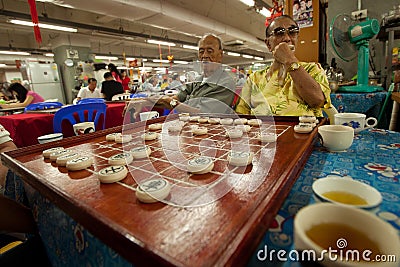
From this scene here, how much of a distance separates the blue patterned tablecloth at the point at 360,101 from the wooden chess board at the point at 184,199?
181cm

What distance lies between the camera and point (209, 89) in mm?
2191

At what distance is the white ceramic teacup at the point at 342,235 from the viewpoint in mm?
296

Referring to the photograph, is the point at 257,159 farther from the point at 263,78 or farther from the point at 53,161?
the point at 263,78

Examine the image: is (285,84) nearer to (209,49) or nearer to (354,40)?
(209,49)

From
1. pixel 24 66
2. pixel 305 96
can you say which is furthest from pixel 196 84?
pixel 24 66

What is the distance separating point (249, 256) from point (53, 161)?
757mm

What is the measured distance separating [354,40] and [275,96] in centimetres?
143

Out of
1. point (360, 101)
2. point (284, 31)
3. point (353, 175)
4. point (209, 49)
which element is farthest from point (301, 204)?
point (360, 101)

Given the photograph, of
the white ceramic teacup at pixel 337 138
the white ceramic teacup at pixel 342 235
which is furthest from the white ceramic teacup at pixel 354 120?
the white ceramic teacup at pixel 342 235

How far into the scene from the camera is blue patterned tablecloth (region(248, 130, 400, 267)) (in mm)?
400

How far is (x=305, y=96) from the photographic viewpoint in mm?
1416

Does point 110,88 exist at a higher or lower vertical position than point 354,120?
higher

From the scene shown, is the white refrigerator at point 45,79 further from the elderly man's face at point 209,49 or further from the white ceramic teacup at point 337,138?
the white ceramic teacup at point 337,138

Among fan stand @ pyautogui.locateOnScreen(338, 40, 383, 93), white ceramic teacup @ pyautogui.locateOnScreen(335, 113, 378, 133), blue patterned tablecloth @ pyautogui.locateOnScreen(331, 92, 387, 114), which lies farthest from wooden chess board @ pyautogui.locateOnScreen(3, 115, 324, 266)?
fan stand @ pyautogui.locateOnScreen(338, 40, 383, 93)
